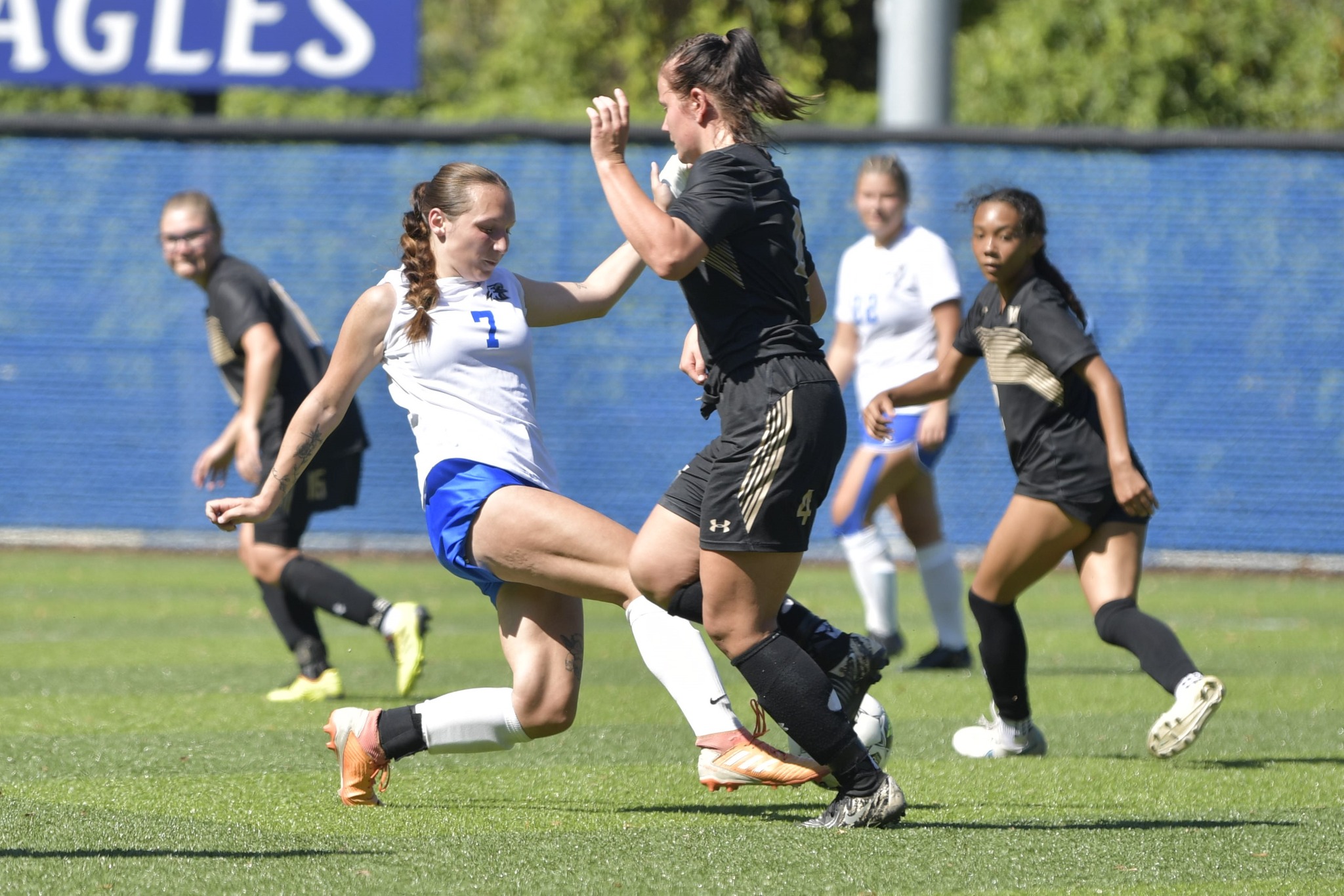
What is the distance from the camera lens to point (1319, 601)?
1068 centimetres

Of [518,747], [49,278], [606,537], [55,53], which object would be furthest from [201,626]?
[55,53]

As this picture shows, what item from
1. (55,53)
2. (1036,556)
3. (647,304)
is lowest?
(1036,556)

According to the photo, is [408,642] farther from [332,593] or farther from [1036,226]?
[1036,226]

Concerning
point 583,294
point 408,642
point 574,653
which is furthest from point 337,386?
point 408,642

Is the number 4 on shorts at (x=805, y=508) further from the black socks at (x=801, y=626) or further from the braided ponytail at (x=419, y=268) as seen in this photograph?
the braided ponytail at (x=419, y=268)

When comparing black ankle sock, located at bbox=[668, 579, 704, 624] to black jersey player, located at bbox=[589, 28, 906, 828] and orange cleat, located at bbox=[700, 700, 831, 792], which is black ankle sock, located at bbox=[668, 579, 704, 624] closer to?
black jersey player, located at bbox=[589, 28, 906, 828]

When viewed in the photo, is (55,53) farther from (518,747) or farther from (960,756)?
(960,756)

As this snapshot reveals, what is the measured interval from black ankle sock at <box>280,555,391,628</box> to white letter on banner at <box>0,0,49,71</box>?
858 cm

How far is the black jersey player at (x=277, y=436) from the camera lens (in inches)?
262

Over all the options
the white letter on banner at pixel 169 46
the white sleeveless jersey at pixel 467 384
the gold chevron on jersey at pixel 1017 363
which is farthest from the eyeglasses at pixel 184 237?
the white letter on banner at pixel 169 46

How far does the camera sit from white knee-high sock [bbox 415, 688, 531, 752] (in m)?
4.44

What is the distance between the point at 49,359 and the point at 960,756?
367 inches

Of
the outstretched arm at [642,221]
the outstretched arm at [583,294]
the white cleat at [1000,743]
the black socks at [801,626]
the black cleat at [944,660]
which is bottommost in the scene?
the black cleat at [944,660]

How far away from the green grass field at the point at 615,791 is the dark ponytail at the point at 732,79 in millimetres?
1815
